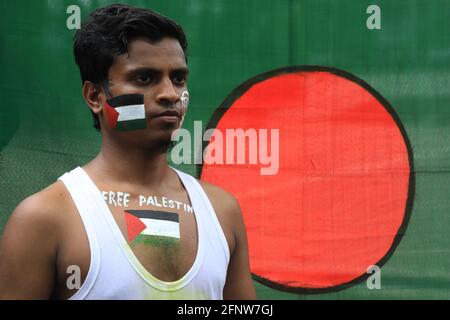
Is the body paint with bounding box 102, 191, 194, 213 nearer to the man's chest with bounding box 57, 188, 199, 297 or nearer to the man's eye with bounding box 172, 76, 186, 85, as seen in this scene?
the man's chest with bounding box 57, 188, 199, 297

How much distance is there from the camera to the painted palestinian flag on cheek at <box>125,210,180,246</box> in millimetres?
1937

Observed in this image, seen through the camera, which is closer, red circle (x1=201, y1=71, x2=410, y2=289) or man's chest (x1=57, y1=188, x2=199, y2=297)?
man's chest (x1=57, y1=188, x2=199, y2=297)

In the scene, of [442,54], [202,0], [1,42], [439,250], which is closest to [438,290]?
[439,250]

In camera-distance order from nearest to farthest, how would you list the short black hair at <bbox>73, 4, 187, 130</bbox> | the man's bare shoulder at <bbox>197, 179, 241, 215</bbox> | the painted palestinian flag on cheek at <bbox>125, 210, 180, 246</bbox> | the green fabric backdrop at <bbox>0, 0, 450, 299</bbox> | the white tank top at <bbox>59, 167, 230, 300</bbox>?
the white tank top at <bbox>59, 167, 230, 300</bbox>, the painted palestinian flag on cheek at <bbox>125, 210, 180, 246</bbox>, the short black hair at <bbox>73, 4, 187, 130</bbox>, the man's bare shoulder at <bbox>197, 179, 241, 215</bbox>, the green fabric backdrop at <bbox>0, 0, 450, 299</bbox>

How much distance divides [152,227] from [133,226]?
0.05 metres

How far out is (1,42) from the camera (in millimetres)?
3227

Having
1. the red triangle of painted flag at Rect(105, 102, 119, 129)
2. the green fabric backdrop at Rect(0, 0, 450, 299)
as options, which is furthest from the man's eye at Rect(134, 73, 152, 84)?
the green fabric backdrop at Rect(0, 0, 450, 299)

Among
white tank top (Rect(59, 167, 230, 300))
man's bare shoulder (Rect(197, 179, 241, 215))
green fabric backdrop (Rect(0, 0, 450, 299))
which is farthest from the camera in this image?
green fabric backdrop (Rect(0, 0, 450, 299))

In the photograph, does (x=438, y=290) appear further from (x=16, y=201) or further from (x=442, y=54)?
(x=16, y=201)

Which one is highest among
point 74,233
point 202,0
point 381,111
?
point 202,0

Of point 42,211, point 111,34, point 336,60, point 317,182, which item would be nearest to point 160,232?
point 42,211

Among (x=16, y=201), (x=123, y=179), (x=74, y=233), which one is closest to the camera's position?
(x=74, y=233)

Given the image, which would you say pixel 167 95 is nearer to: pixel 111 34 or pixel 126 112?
pixel 126 112

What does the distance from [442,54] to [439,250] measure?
873 millimetres
